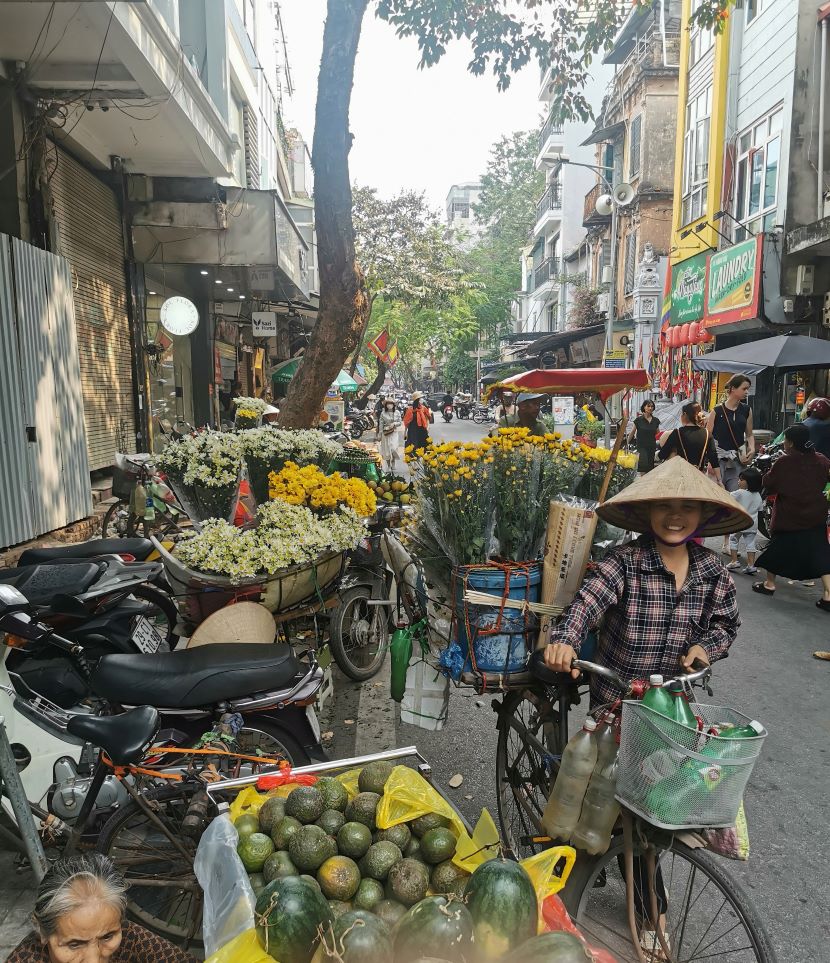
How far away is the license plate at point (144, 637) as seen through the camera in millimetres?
3973

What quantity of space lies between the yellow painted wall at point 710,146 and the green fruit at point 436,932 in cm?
1743

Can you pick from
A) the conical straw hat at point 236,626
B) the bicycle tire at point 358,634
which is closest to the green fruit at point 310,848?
the conical straw hat at point 236,626

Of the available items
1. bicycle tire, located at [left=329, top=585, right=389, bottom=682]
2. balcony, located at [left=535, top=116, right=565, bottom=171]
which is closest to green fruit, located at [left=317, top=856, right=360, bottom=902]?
bicycle tire, located at [left=329, top=585, right=389, bottom=682]

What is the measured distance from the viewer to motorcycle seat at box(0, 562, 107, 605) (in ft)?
12.2

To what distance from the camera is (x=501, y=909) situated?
1627 millimetres

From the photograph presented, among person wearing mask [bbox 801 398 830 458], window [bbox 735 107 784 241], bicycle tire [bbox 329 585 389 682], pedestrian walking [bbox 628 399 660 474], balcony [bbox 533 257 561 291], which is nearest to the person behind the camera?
bicycle tire [bbox 329 585 389 682]

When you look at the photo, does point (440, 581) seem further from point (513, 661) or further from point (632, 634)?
point (632, 634)

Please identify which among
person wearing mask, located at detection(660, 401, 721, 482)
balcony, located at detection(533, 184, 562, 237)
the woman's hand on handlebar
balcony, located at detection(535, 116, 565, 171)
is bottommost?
the woman's hand on handlebar

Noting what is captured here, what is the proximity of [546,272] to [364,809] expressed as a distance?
155 ft

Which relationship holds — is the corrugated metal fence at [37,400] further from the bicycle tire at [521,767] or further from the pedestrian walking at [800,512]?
the pedestrian walking at [800,512]

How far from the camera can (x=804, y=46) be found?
12750mm

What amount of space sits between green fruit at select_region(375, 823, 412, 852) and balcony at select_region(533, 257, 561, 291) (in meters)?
42.0

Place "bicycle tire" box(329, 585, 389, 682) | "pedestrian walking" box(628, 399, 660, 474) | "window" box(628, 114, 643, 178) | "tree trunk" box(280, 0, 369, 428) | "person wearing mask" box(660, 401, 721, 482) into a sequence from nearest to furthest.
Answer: "bicycle tire" box(329, 585, 389, 682) → "tree trunk" box(280, 0, 369, 428) → "person wearing mask" box(660, 401, 721, 482) → "pedestrian walking" box(628, 399, 660, 474) → "window" box(628, 114, 643, 178)

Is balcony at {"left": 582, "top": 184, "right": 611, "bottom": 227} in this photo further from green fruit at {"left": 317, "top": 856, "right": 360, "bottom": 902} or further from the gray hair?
the gray hair
